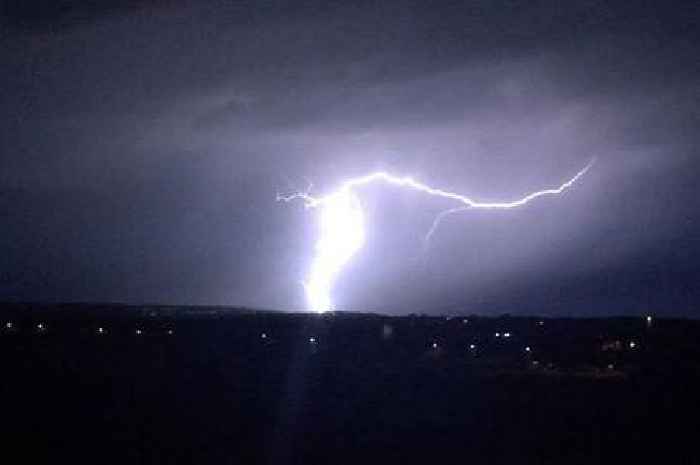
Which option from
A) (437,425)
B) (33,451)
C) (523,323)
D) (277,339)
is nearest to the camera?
(33,451)

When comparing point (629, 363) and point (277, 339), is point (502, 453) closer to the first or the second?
point (629, 363)

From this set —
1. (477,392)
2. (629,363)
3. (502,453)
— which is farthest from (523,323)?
(502,453)

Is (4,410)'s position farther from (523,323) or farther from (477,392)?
(523,323)

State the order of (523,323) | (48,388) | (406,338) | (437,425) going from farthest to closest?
1. (523,323)
2. (406,338)
3. (48,388)
4. (437,425)

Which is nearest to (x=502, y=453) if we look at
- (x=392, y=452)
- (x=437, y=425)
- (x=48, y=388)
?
(x=392, y=452)

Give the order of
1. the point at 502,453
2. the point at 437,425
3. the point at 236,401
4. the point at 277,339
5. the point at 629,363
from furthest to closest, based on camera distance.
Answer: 1. the point at 277,339
2. the point at 629,363
3. the point at 236,401
4. the point at 437,425
5. the point at 502,453

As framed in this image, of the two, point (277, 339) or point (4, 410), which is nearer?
point (4, 410)
